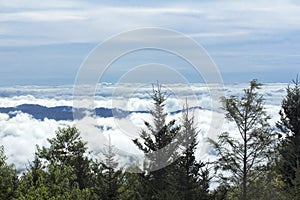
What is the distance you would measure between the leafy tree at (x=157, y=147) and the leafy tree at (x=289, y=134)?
408 inches

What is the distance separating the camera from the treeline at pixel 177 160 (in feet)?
146

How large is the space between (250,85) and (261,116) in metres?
2.77

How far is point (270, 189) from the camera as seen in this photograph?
174 feet

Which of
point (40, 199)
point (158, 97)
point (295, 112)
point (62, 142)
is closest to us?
point (40, 199)

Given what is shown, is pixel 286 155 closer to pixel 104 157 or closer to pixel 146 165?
pixel 146 165

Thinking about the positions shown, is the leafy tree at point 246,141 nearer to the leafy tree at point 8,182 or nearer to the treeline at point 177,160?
the treeline at point 177,160

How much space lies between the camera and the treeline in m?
44.5

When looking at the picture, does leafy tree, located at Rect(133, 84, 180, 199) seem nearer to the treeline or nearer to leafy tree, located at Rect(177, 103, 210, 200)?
the treeline

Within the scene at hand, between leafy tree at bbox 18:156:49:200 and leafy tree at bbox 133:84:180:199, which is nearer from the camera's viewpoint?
leafy tree at bbox 18:156:49:200

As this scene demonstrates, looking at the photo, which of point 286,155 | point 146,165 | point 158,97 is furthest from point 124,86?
point 286,155

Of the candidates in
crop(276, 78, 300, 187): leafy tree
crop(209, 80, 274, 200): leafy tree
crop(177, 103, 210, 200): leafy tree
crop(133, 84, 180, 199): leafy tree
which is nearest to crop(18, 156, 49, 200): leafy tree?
crop(133, 84, 180, 199): leafy tree

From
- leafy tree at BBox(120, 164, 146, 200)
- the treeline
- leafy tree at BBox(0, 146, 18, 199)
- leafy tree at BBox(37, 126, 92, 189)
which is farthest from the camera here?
leafy tree at BBox(37, 126, 92, 189)

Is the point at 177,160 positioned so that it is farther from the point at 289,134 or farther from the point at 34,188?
the point at 289,134

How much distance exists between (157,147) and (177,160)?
4.97 metres
